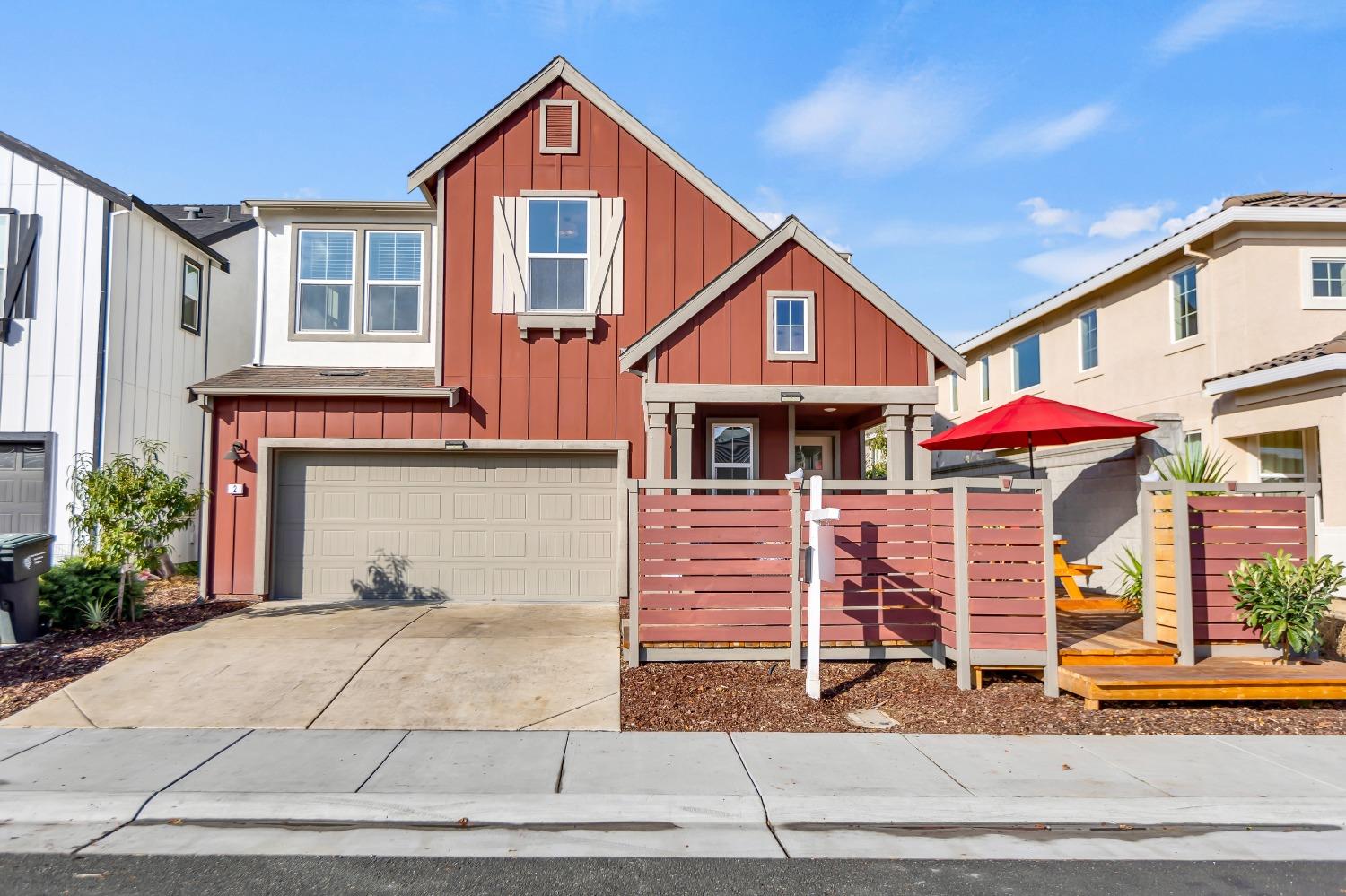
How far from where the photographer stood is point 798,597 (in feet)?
24.9

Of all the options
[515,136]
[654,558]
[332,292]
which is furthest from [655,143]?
[654,558]

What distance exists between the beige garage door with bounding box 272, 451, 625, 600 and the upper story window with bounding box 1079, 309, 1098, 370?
387 inches

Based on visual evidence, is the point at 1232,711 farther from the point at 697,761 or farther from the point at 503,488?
the point at 503,488

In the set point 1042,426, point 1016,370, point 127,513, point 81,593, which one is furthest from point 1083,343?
point 81,593

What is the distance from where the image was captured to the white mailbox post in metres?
6.86

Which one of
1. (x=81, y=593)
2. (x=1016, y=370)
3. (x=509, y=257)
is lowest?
(x=81, y=593)

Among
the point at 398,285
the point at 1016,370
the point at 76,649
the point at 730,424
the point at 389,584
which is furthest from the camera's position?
the point at 1016,370

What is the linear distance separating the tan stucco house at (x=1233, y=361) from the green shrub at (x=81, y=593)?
35.9ft

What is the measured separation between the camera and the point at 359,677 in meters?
7.54

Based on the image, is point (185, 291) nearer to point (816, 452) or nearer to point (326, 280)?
point (326, 280)

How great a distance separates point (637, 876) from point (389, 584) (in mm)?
8441

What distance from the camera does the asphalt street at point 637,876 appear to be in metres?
3.85

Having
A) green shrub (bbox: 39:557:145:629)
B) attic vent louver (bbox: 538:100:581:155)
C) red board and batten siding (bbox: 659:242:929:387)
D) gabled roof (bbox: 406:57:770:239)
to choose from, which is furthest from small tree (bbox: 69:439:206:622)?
attic vent louver (bbox: 538:100:581:155)

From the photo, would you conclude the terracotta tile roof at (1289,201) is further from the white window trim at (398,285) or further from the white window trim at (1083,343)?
the white window trim at (398,285)
